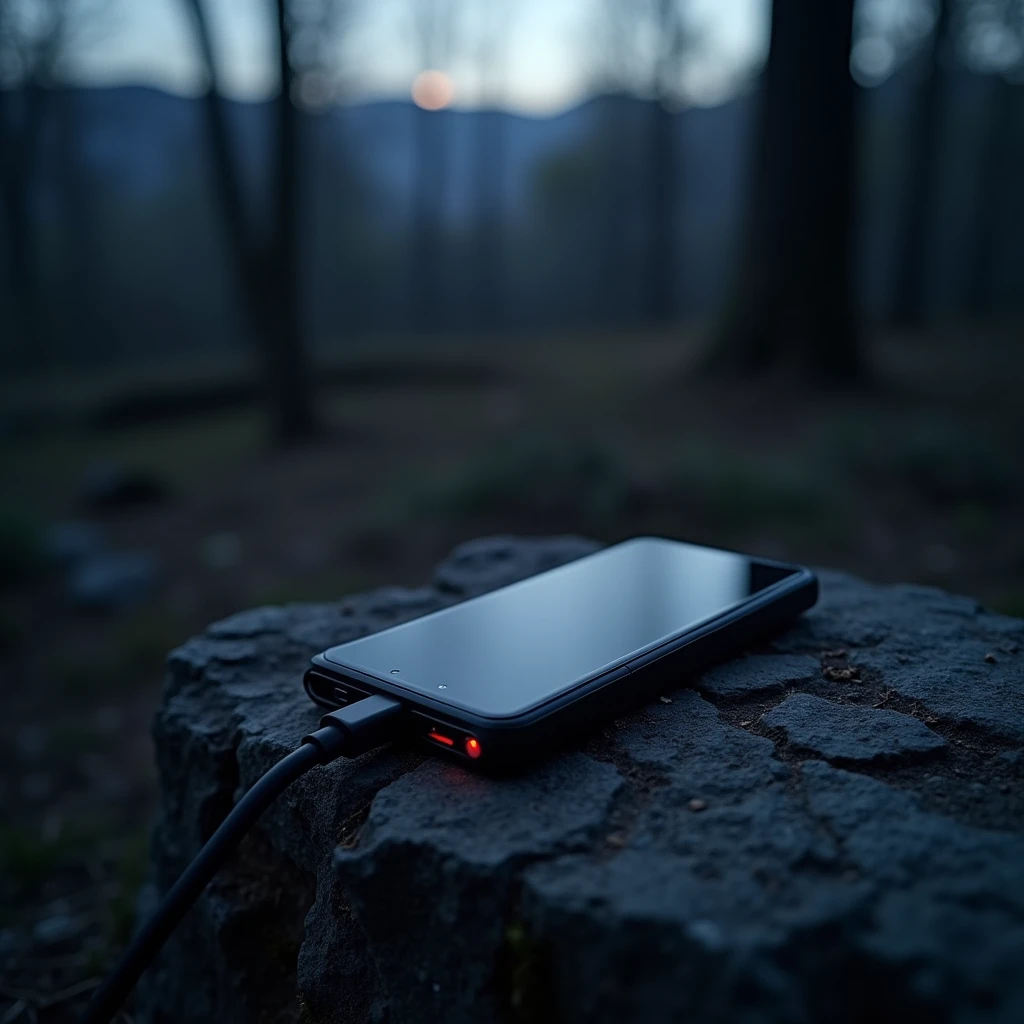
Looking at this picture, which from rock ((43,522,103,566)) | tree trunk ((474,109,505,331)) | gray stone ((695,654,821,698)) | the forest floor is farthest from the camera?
tree trunk ((474,109,505,331))

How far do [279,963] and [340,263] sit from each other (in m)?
21.1

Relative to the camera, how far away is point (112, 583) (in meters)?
4.49

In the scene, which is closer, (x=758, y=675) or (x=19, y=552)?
(x=758, y=675)

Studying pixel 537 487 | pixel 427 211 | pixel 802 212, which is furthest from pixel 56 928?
pixel 427 211

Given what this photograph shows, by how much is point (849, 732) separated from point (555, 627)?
1.43 ft

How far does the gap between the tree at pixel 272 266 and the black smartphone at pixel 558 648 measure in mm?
6169

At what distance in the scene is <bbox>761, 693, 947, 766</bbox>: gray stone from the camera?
3.55 feet

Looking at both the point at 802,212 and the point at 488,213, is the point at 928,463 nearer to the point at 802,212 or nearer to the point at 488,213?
the point at 802,212

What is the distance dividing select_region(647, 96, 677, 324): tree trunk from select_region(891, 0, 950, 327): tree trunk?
533 cm

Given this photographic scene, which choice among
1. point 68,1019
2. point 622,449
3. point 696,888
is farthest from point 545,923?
point 622,449

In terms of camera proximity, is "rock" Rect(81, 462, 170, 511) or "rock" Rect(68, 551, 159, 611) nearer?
"rock" Rect(68, 551, 159, 611)

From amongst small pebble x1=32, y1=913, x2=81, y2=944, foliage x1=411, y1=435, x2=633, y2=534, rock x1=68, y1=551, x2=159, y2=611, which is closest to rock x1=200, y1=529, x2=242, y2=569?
rock x1=68, y1=551, x2=159, y2=611

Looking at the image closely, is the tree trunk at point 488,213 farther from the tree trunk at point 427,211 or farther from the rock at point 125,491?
the rock at point 125,491

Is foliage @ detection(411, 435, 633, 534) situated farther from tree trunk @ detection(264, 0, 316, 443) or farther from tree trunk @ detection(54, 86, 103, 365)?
tree trunk @ detection(54, 86, 103, 365)
